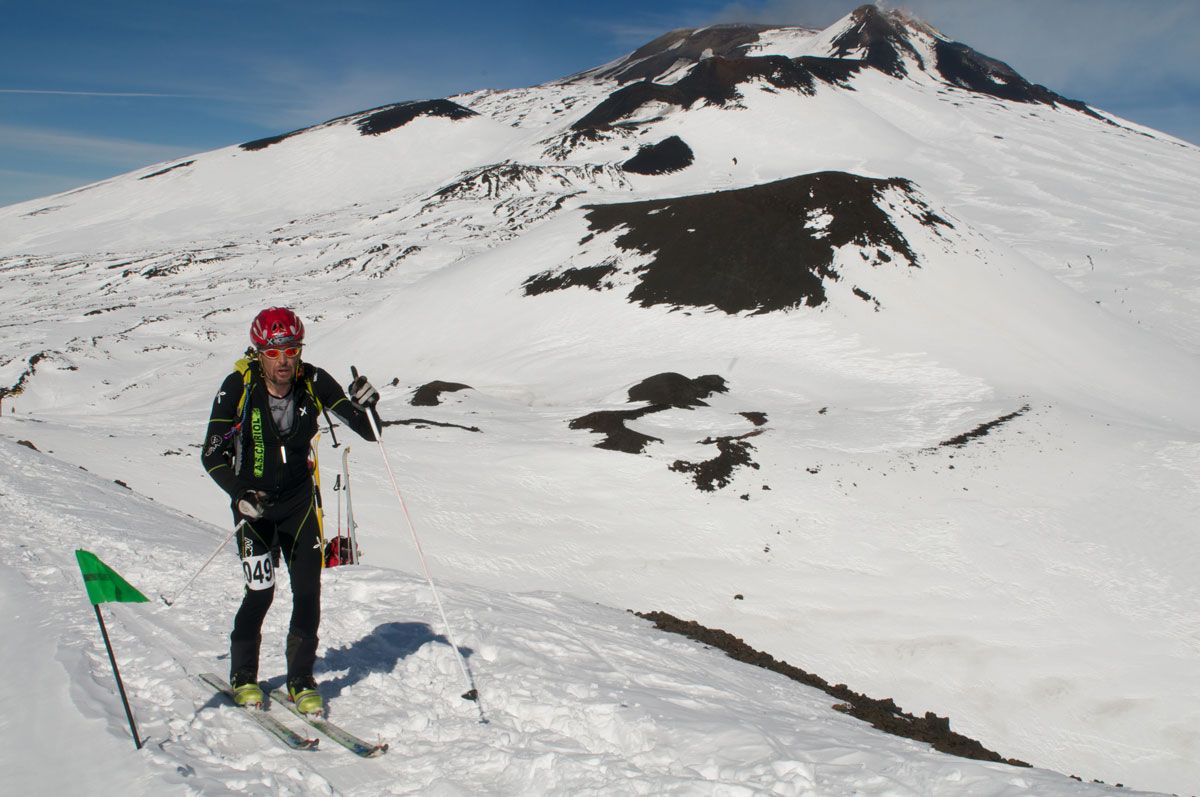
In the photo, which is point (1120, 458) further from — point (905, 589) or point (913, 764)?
point (913, 764)

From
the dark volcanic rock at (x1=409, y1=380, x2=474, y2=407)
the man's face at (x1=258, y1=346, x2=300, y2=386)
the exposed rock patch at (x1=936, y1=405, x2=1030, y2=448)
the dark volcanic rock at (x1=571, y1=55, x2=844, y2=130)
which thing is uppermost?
the dark volcanic rock at (x1=571, y1=55, x2=844, y2=130)

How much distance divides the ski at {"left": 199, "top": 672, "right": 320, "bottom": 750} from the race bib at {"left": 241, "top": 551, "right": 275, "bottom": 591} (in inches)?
31.0

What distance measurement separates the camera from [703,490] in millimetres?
18703

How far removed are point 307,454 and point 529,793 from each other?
2.84m

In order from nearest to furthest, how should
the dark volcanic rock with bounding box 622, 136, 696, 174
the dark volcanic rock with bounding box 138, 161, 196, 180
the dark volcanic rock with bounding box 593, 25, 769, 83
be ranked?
the dark volcanic rock with bounding box 622, 136, 696, 174 < the dark volcanic rock with bounding box 138, 161, 196, 180 < the dark volcanic rock with bounding box 593, 25, 769, 83

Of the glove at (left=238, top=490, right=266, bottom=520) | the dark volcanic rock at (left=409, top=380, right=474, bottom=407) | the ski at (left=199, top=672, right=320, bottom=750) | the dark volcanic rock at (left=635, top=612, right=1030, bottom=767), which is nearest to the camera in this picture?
the ski at (left=199, top=672, right=320, bottom=750)

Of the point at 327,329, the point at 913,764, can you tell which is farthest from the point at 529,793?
the point at 327,329

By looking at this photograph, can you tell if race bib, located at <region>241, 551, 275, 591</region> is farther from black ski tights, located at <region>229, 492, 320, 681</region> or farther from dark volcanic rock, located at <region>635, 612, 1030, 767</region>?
dark volcanic rock, located at <region>635, 612, 1030, 767</region>

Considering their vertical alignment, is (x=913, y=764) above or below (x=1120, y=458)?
below

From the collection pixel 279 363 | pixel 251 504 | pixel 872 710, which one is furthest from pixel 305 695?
pixel 872 710

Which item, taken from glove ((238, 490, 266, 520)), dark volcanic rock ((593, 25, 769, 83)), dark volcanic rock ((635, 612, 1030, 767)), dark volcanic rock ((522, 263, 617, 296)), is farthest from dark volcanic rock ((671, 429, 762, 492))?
dark volcanic rock ((593, 25, 769, 83))

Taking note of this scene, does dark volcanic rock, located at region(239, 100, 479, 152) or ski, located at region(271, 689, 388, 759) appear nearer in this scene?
ski, located at region(271, 689, 388, 759)

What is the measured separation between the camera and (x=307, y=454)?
18.9 feet

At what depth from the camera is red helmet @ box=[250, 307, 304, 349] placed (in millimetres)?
5316
